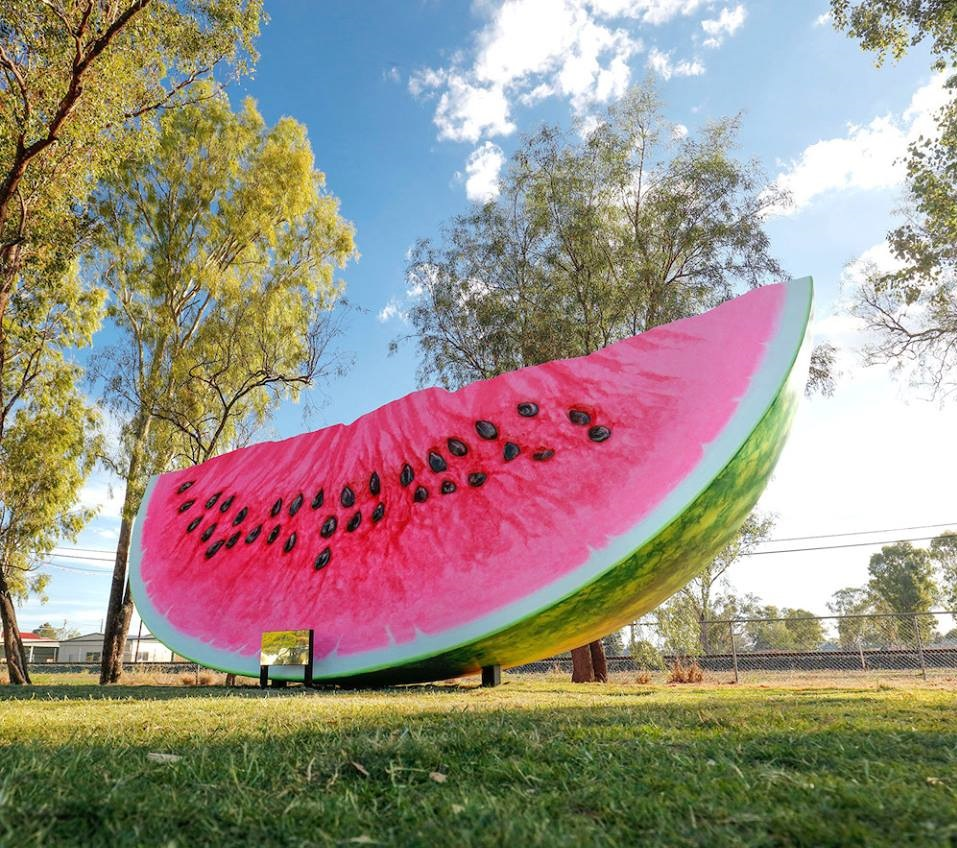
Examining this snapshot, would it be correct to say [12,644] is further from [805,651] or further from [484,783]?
[805,651]

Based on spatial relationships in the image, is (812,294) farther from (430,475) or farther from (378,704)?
(378,704)

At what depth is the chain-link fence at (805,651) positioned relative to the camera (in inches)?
455

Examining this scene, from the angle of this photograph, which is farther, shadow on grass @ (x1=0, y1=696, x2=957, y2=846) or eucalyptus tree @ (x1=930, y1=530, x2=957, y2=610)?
eucalyptus tree @ (x1=930, y1=530, x2=957, y2=610)

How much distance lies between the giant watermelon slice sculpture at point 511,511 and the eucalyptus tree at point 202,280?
243 inches

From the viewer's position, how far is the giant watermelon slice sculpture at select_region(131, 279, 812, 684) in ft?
13.4

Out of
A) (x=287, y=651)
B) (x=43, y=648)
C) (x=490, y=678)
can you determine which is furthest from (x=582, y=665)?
(x=43, y=648)

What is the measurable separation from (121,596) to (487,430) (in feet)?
29.4

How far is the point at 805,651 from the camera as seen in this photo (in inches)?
571

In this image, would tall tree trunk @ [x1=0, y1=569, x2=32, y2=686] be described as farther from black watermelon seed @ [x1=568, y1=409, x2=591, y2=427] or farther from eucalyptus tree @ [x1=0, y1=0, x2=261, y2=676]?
black watermelon seed @ [x1=568, y1=409, x2=591, y2=427]

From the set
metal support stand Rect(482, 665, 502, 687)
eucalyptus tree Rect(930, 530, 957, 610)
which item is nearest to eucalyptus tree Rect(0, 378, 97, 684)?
metal support stand Rect(482, 665, 502, 687)

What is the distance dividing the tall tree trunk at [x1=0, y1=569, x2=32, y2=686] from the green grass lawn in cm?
867

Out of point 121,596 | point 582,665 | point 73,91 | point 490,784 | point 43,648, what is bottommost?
point 43,648

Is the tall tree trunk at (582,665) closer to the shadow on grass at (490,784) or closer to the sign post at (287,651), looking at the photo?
the sign post at (287,651)

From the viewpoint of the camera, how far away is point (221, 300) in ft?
41.3
